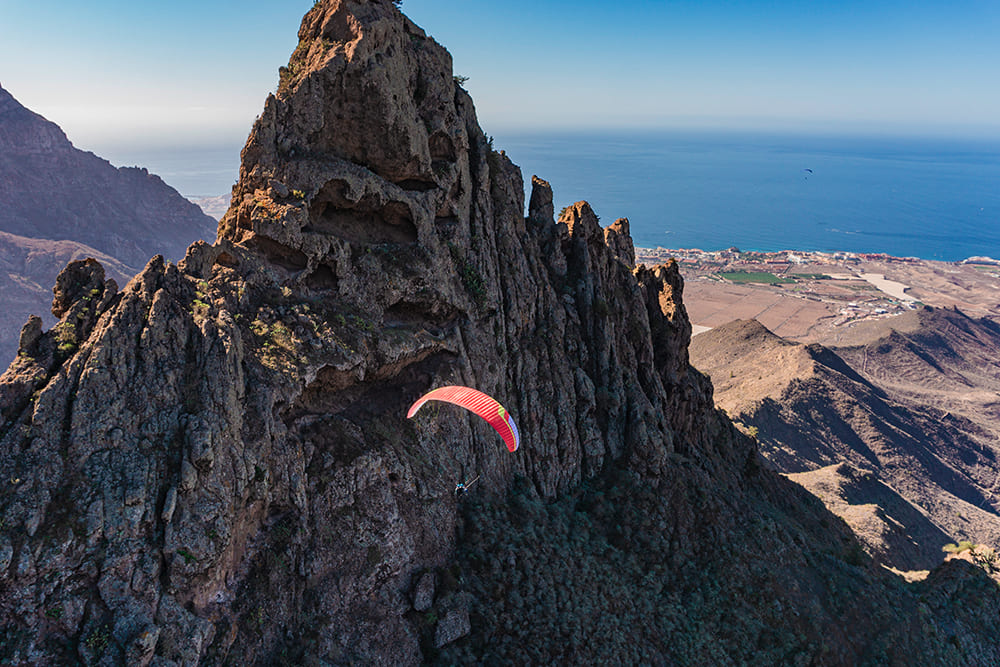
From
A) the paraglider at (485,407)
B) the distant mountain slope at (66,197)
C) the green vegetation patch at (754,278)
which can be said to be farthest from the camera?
the green vegetation patch at (754,278)

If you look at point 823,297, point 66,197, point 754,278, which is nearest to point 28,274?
point 66,197

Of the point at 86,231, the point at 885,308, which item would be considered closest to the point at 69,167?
the point at 86,231

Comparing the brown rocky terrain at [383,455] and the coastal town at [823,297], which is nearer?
the brown rocky terrain at [383,455]

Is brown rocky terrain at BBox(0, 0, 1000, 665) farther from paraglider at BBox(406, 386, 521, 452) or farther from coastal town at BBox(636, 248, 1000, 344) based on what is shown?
coastal town at BBox(636, 248, 1000, 344)

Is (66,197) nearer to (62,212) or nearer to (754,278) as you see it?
(62,212)

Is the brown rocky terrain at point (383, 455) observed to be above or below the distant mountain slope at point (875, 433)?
above

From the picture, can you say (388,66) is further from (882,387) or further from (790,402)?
(882,387)

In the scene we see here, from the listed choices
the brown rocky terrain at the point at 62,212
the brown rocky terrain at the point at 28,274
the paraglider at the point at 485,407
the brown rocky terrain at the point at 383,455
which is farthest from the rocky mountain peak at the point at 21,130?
the paraglider at the point at 485,407

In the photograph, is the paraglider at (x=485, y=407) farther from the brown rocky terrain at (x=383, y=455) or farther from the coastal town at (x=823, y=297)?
the coastal town at (x=823, y=297)
